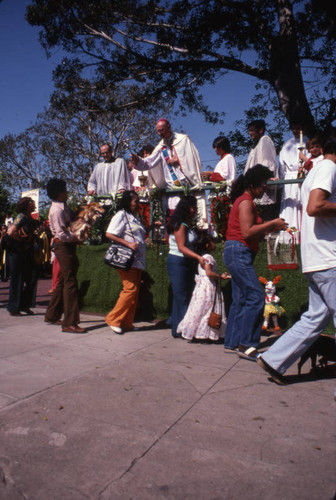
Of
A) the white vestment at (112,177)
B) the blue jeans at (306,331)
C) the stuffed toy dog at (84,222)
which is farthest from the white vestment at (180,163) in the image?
the blue jeans at (306,331)

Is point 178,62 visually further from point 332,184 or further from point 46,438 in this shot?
point 46,438

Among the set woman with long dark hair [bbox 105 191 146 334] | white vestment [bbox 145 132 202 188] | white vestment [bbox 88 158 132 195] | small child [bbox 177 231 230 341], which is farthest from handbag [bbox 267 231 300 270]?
white vestment [bbox 88 158 132 195]

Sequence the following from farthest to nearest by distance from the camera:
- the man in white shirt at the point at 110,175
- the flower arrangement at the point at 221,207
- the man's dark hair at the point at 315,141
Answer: the man in white shirt at the point at 110,175, the flower arrangement at the point at 221,207, the man's dark hair at the point at 315,141

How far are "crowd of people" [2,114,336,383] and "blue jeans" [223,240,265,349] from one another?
10 mm

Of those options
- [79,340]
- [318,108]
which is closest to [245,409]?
[79,340]

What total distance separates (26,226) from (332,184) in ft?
16.8

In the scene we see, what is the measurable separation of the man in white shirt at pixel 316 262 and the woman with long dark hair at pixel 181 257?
1.96 m

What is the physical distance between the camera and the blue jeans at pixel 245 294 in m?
4.54

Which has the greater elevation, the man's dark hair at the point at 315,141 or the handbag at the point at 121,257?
the man's dark hair at the point at 315,141

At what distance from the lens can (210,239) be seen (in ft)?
18.8

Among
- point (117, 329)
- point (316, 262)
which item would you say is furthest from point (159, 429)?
point (117, 329)

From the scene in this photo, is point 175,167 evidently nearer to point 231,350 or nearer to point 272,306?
point 272,306

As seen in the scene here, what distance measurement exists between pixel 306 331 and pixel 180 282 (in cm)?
223

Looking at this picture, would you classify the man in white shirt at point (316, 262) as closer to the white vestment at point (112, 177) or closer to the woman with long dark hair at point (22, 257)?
the woman with long dark hair at point (22, 257)
